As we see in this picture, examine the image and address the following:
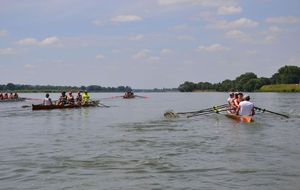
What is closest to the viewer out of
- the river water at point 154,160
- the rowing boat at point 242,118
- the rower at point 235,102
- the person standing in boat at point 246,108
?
the river water at point 154,160

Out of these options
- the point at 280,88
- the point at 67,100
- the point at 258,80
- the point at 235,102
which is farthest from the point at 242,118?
the point at 258,80

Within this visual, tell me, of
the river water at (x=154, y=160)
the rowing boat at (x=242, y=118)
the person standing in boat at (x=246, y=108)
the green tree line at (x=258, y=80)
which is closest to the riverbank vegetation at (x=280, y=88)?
the green tree line at (x=258, y=80)

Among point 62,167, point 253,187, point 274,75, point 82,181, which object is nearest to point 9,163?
point 62,167

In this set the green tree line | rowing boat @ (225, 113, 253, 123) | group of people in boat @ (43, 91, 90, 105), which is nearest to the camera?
rowing boat @ (225, 113, 253, 123)

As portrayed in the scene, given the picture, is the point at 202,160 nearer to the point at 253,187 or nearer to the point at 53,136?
the point at 253,187

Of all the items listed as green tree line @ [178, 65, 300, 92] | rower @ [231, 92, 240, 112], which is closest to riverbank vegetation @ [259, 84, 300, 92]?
green tree line @ [178, 65, 300, 92]

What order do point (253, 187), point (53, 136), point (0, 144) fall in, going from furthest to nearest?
point (53, 136) < point (0, 144) < point (253, 187)

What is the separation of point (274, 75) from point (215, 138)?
155 metres

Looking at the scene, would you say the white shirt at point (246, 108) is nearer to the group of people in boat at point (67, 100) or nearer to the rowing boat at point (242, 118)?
the rowing boat at point (242, 118)

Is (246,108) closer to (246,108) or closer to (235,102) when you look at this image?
(246,108)

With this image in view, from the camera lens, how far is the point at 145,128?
81.9ft

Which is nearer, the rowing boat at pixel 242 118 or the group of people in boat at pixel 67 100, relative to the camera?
the rowing boat at pixel 242 118

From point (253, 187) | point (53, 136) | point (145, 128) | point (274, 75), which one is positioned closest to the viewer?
point (253, 187)

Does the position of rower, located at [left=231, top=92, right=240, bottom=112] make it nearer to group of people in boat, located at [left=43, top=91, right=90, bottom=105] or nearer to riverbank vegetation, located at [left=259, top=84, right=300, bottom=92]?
group of people in boat, located at [left=43, top=91, right=90, bottom=105]
